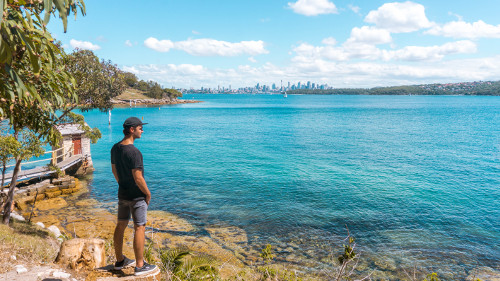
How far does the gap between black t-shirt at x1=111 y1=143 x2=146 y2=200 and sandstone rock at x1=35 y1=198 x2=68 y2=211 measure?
1730cm

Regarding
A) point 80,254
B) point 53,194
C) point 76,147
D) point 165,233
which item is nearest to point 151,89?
point 76,147

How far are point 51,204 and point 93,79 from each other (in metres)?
9.60

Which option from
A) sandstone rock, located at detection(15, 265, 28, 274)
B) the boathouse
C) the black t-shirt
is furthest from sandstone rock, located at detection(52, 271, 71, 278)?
the boathouse

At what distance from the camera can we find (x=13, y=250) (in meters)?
7.65

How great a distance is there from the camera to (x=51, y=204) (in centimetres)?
2022

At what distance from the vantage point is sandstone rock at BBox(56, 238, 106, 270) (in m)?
6.98

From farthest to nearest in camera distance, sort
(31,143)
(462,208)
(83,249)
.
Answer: (462,208) < (31,143) < (83,249)

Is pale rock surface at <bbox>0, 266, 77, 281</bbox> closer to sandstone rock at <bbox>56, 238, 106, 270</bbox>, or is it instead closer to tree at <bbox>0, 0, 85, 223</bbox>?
sandstone rock at <bbox>56, 238, 106, 270</bbox>

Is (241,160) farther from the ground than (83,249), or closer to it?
closer to it

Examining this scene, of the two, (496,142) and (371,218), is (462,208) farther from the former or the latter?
(496,142)

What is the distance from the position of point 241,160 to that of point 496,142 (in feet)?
129

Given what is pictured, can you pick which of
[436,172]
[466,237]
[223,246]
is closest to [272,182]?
[223,246]

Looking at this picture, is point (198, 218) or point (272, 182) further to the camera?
point (272, 182)

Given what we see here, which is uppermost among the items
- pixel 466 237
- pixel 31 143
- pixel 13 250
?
pixel 31 143
